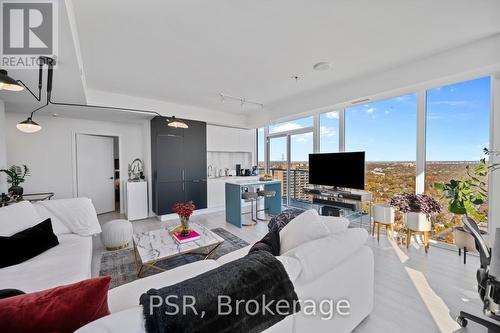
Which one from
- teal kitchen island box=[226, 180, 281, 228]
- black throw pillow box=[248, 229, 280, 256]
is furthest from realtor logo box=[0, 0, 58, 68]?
teal kitchen island box=[226, 180, 281, 228]

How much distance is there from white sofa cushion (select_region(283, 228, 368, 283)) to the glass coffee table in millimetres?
1381

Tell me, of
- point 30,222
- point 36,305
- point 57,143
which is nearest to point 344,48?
point 36,305

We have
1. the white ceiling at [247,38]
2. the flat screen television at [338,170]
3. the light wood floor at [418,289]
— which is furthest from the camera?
the flat screen television at [338,170]

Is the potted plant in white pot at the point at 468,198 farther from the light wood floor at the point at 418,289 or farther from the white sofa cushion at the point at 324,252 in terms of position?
the white sofa cushion at the point at 324,252

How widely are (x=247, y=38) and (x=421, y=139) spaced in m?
3.12

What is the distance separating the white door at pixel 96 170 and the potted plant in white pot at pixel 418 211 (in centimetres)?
616

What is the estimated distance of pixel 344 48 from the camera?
245 centimetres

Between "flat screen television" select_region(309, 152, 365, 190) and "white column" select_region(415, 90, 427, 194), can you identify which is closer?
"white column" select_region(415, 90, 427, 194)

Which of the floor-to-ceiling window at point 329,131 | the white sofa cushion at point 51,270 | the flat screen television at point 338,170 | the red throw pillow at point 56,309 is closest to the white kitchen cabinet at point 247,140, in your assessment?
the floor-to-ceiling window at point 329,131

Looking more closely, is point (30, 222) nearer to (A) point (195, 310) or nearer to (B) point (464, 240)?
(A) point (195, 310)

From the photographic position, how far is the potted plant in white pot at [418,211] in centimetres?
283

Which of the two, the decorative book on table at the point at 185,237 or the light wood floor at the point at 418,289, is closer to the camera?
the light wood floor at the point at 418,289

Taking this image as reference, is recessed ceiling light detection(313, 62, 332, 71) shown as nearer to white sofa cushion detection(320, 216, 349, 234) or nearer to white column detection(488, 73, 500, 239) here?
white column detection(488, 73, 500, 239)

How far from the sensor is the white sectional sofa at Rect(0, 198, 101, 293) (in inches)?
60.2
